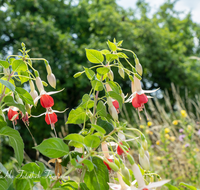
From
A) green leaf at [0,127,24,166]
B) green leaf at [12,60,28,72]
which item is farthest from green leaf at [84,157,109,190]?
green leaf at [12,60,28,72]

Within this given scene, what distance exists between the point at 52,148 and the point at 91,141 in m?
0.06

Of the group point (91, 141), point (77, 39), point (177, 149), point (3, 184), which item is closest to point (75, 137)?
point (91, 141)

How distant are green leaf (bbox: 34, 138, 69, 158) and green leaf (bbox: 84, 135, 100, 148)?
0.12 ft

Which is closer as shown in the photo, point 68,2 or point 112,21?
point 112,21

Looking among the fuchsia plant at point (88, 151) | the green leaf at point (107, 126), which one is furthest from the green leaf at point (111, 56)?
the green leaf at point (107, 126)

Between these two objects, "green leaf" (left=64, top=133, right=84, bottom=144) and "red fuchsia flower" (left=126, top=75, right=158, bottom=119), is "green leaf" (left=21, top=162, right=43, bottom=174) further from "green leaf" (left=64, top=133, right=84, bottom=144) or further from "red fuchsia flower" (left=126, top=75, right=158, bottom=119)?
Result: "red fuchsia flower" (left=126, top=75, right=158, bottom=119)

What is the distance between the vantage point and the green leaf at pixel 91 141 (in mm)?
285

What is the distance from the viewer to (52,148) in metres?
0.30

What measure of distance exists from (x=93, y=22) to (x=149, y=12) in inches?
71.5

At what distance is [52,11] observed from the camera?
3.97 m

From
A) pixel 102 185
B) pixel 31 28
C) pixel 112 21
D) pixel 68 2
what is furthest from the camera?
pixel 68 2

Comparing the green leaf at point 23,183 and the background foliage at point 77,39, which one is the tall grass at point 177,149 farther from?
the background foliage at point 77,39

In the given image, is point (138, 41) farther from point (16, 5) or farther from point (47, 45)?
point (16, 5)

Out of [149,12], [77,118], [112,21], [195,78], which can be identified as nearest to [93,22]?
[112,21]
